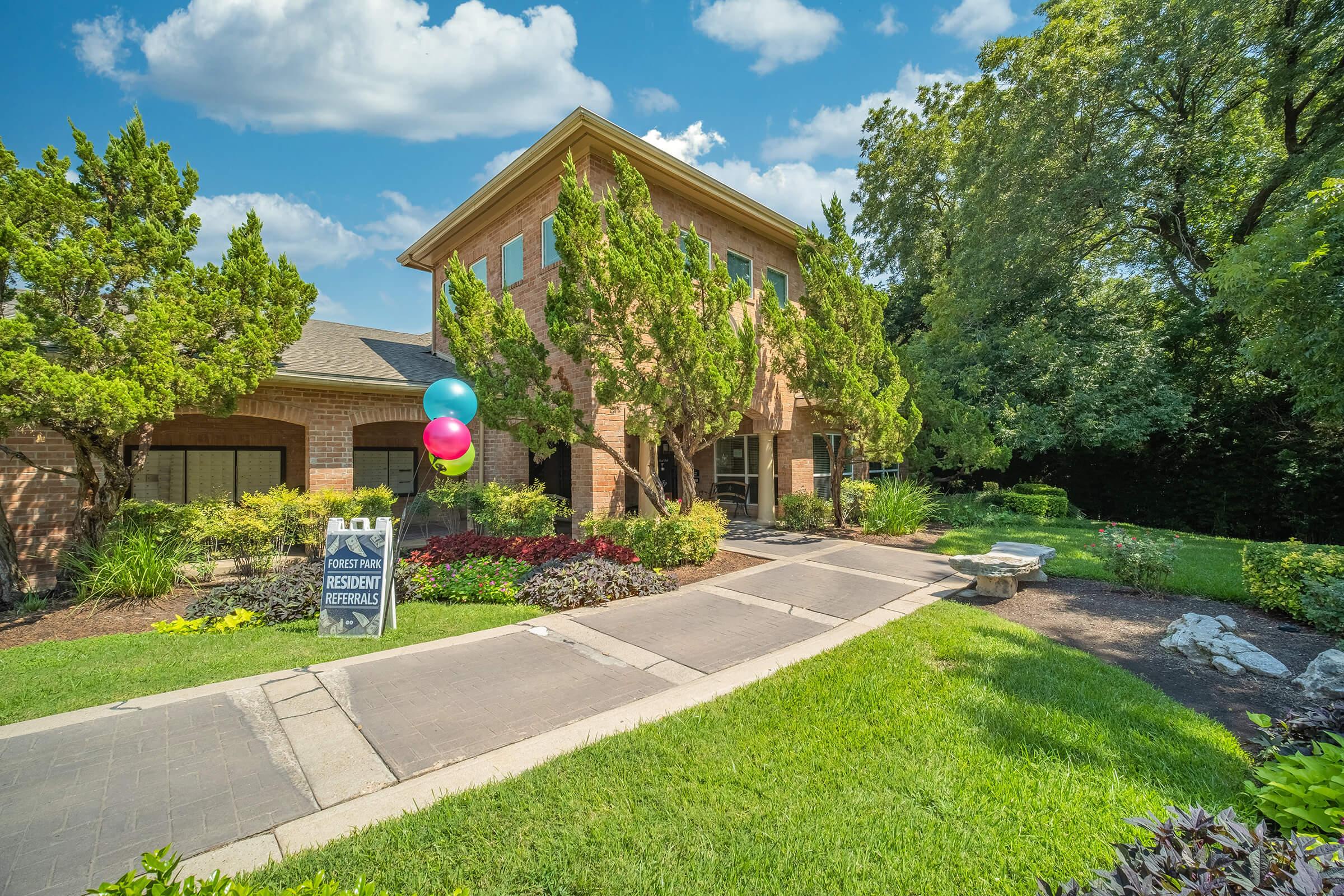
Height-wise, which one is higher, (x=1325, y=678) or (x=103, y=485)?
(x=103, y=485)

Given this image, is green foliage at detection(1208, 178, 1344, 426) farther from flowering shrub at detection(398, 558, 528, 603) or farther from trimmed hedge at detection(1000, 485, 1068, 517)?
flowering shrub at detection(398, 558, 528, 603)

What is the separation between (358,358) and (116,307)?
4.49 m

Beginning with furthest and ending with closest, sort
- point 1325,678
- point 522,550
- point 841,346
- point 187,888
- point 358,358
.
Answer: point 358,358
point 841,346
point 522,550
point 1325,678
point 187,888

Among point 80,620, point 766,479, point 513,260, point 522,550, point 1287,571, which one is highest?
point 513,260

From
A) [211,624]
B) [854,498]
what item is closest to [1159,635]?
[854,498]

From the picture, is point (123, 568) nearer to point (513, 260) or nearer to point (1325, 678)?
point (513, 260)

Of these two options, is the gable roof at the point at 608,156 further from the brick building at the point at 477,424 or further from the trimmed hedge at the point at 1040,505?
the trimmed hedge at the point at 1040,505

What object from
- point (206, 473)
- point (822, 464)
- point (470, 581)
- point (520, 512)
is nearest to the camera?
point (470, 581)

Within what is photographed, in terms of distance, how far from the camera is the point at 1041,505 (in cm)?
1416

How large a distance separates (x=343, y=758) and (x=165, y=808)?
2.72 feet

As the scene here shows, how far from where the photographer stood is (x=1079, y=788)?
3.01 meters

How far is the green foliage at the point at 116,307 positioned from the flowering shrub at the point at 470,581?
370cm

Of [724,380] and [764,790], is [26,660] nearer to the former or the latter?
[764,790]

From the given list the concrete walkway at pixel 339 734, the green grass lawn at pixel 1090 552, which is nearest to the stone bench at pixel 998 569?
the green grass lawn at pixel 1090 552
